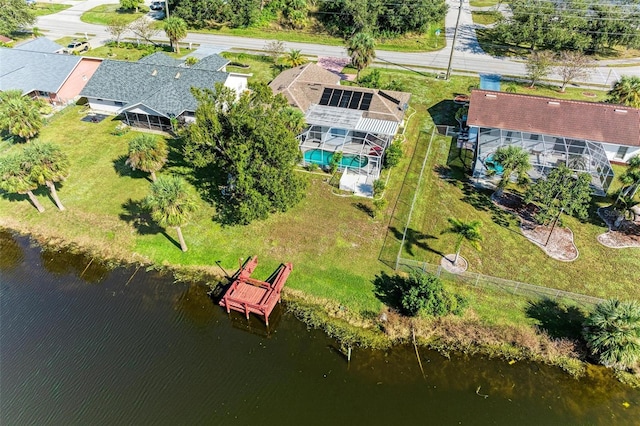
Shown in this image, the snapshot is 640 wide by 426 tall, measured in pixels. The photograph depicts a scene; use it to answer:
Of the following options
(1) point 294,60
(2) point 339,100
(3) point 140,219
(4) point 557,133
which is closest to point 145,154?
(3) point 140,219

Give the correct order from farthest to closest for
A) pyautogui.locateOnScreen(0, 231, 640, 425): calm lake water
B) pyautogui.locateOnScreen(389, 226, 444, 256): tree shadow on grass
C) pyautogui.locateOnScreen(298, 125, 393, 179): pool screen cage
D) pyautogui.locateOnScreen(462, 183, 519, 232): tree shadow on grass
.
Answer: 1. pyautogui.locateOnScreen(298, 125, 393, 179): pool screen cage
2. pyautogui.locateOnScreen(462, 183, 519, 232): tree shadow on grass
3. pyautogui.locateOnScreen(389, 226, 444, 256): tree shadow on grass
4. pyautogui.locateOnScreen(0, 231, 640, 425): calm lake water

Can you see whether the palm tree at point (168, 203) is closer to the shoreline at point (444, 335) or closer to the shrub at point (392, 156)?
the shoreline at point (444, 335)

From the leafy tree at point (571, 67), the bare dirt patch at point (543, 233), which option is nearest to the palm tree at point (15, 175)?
the bare dirt patch at point (543, 233)

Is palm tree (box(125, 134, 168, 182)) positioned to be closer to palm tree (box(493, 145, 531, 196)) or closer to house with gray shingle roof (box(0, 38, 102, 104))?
house with gray shingle roof (box(0, 38, 102, 104))

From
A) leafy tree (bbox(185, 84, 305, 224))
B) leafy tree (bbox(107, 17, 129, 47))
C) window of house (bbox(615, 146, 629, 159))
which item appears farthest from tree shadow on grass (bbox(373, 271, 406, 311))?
leafy tree (bbox(107, 17, 129, 47))

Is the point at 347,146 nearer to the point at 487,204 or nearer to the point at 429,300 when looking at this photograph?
the point at 487,204

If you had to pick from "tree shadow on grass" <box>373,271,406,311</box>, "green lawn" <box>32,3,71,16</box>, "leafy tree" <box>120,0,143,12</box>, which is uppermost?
"leafy tree" <box>120,0,143,12</box>
